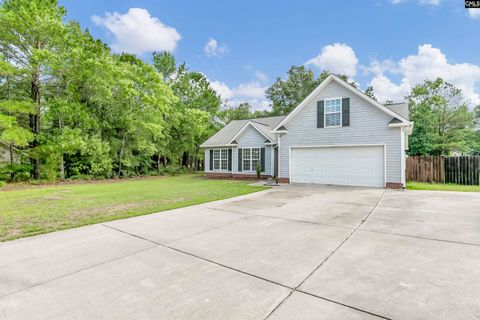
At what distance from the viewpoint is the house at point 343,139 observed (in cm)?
1165

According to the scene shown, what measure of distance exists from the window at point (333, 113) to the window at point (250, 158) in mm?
5683

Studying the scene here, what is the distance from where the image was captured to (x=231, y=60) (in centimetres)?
2312

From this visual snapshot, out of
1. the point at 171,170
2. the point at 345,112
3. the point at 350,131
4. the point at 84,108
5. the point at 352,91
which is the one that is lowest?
the point at 171,170

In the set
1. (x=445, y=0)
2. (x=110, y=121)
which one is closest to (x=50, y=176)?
(x=110, y=121)

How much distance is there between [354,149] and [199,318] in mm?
12344

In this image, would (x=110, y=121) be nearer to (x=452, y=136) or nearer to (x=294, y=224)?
(x=294, y=224)

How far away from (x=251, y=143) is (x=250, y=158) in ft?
3.61

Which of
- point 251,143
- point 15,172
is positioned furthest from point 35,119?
point 251,143

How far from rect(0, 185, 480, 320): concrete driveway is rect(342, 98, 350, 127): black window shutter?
7.63 metres

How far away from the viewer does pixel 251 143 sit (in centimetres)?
1781

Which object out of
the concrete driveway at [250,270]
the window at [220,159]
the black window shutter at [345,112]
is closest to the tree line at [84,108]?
the window at [220,159]
